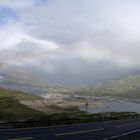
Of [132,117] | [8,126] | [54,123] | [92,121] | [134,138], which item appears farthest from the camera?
[132,117]

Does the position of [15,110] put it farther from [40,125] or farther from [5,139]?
[5,139]

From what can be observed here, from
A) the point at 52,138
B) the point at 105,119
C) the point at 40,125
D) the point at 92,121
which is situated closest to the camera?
the point at 52,138

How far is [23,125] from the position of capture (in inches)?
1510

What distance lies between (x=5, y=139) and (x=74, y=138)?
712cm

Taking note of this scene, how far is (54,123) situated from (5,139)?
17766 millimetres

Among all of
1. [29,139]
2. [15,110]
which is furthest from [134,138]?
[15,110]

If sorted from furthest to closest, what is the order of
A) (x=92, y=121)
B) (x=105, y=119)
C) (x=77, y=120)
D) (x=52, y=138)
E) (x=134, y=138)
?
(x=105, y=119), (x=92, y=121), (x=77, y=120), (x=134, y=138), (x=52, y=138)

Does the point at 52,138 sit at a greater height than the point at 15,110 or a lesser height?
lesser

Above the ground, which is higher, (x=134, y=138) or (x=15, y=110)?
(x=15, y=110)

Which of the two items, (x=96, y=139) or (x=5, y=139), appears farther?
(x=96, y=139)

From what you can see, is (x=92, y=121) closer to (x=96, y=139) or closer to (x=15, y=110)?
(x=96, y=139)

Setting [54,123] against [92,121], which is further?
[92,121]

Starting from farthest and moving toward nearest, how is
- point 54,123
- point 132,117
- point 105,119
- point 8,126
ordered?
point 132,117 < point 105,119 < point 54,123 < point 8,126

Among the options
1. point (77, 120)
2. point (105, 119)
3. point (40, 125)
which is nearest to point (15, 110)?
point (105, 119)
